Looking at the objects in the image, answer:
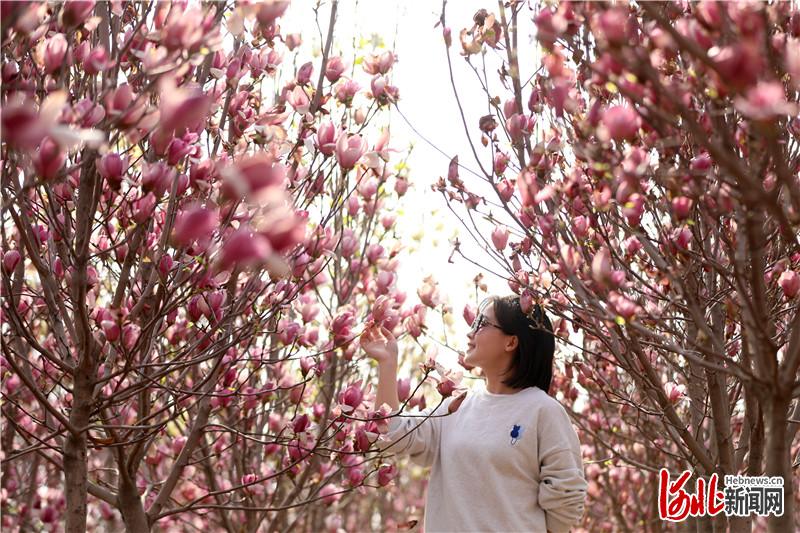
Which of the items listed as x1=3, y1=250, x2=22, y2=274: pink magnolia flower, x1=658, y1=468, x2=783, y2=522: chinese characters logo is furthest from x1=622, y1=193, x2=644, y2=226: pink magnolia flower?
x1=3, y1=250, x2=22, y2=274: pink magnolia flower

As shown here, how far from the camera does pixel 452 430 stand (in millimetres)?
2893

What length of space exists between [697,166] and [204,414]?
1.66 m

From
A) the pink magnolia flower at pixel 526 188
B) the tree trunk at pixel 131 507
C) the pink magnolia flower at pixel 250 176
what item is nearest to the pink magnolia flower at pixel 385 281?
the tree trunk at pixel 131 507

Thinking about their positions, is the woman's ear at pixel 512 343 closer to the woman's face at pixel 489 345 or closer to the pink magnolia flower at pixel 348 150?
the woman's face at pixel 489 345

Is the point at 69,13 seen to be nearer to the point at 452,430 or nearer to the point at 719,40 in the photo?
the point at 719,40

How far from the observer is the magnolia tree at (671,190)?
57.4 inches

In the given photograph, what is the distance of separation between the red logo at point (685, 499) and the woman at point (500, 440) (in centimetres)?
36

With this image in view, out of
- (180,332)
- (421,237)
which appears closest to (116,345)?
(180,332)

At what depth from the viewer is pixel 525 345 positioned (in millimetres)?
2896

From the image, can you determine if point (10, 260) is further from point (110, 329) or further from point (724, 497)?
point (724, 497)

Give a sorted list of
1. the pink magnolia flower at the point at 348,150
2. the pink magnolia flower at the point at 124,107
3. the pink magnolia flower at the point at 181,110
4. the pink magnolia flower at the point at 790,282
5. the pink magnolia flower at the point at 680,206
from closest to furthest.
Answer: the pink magnolia flower at the point at 181,110 < the pink magnolia flower at the point at 124,107 < the pink magnolia flower at the point at 680,206 < the pink magnolia flower at the point at 790,282 < the pink magnolia flower at the point at 348,150

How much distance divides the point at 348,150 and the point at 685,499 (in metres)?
1.62

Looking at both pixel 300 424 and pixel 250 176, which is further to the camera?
pixel 300 424

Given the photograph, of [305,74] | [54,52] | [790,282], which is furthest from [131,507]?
[790,282]
